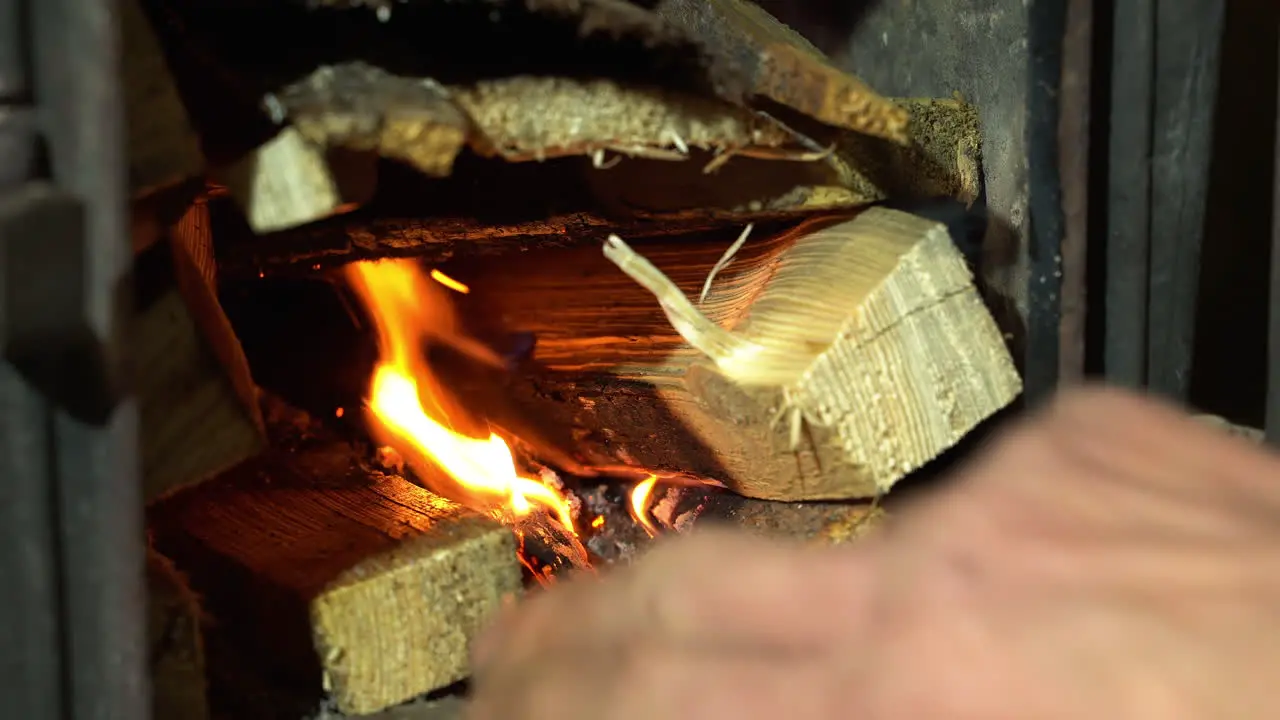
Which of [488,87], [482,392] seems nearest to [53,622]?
[488,87]

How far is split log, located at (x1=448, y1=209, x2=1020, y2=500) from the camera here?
1077mm

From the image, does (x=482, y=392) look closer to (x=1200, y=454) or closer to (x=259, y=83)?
(x=259, y=83)

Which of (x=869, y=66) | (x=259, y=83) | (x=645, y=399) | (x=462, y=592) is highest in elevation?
(x=259, y=83)

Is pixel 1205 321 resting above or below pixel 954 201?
below

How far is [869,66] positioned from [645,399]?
75 centimetres

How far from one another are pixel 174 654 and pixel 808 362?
2.32 ft

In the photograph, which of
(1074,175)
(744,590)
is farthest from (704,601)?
(1074,175)

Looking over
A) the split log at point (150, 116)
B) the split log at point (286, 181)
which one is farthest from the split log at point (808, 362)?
the split log at point (150, 116)

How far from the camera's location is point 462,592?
111 centimetres

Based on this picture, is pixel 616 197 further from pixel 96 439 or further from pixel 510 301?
pixel 96 439

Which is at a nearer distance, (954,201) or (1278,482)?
(1278,482)

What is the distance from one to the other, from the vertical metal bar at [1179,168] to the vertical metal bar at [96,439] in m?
1.14

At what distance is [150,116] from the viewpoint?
87 cm

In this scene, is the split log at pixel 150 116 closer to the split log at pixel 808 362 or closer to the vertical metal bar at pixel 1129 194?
the split log at pixel 808 362
